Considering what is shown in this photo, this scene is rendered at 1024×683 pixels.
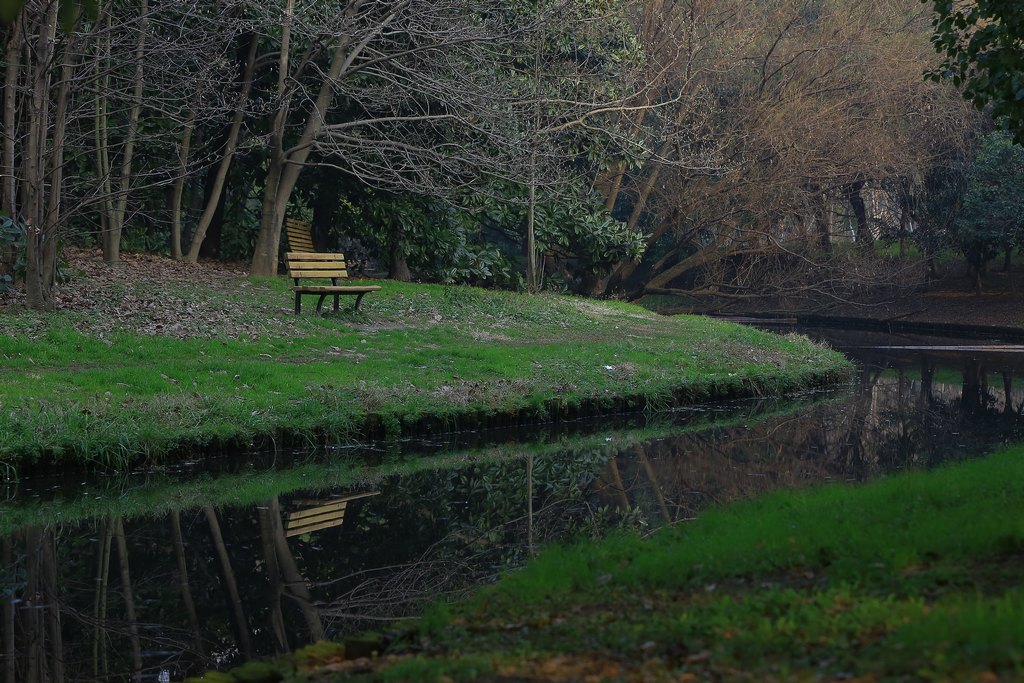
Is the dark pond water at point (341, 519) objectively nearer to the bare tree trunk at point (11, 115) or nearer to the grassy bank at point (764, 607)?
the grassy bank at point (764, 607)

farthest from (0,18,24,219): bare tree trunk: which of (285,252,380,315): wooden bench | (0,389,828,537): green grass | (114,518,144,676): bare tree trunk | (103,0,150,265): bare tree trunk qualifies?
(114,518,144,676): bare tree trunk

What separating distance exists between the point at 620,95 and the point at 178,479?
2377 centimetres

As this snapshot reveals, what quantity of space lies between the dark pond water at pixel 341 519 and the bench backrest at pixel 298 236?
11.9m

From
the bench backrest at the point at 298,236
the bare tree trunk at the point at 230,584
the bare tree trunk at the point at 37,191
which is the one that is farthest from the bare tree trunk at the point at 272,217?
the bare tree trunk at the point at 230,584

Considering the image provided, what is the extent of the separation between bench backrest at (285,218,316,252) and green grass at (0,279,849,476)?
6.74 feet

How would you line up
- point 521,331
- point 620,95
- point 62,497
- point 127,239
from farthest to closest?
point 620,95 → point 127,239 → point 521,331 → point 62,497

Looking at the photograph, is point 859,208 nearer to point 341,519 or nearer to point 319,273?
point 319,273

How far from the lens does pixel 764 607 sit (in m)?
5.58

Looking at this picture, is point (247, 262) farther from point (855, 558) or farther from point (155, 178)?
point (855, 558)

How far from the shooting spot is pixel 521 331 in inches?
923

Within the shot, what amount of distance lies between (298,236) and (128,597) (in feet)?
63.3

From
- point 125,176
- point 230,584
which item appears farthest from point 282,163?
point 230,584

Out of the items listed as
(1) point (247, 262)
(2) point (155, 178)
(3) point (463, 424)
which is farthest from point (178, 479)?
(1) point (247, 262)

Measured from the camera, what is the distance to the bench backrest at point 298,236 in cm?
2602
